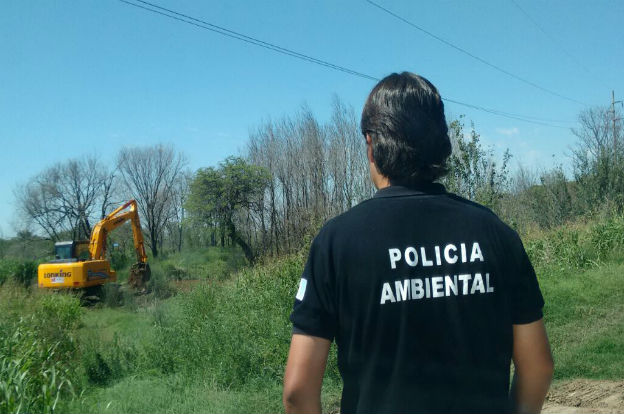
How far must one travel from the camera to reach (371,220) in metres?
1.70

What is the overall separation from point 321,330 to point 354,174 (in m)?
16.5

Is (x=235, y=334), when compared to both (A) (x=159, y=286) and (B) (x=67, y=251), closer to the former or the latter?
(B) (x=67, y=251)

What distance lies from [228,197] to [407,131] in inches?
855

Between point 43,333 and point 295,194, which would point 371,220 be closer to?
point 43,333

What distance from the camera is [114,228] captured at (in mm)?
21031

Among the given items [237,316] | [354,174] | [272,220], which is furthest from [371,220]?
[272,220]

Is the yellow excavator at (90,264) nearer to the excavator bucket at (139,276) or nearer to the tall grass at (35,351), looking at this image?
the excavator bucket at (139,276)

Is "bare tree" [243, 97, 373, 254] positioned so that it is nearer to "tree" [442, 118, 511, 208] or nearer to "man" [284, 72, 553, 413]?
"tree" [442, 118, 511, 208]

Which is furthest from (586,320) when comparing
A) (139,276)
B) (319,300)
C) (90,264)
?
(139,276)

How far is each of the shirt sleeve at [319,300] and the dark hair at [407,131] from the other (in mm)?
365

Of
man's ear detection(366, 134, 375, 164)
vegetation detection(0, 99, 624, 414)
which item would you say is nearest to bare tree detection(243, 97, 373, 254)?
vegetation detection(0, 99, 624, 414)

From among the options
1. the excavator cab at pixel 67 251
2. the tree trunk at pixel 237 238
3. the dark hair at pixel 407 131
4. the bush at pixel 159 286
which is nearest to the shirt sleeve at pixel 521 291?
the dark hair at pixel 407 131

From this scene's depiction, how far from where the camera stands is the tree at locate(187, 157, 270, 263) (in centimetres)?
2248

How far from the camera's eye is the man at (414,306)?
1.66 m
